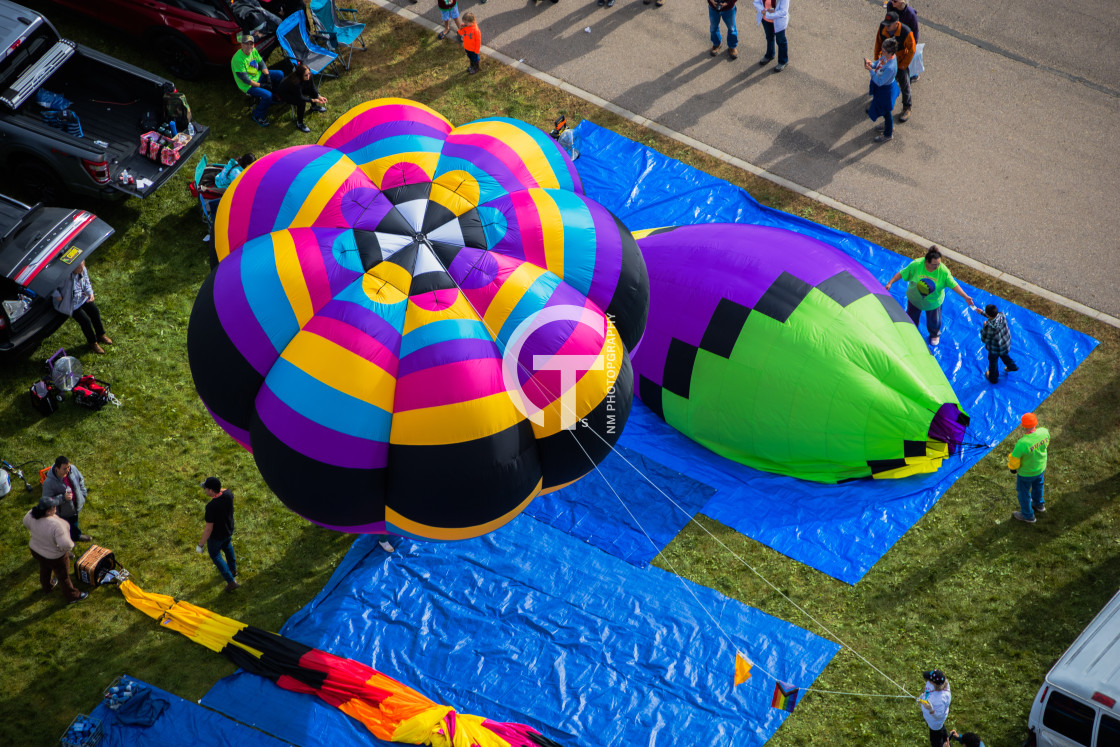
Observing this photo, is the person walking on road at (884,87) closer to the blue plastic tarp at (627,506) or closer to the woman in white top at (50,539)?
the blue plastic tarp at (627,506)

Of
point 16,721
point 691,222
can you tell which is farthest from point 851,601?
point 16,721

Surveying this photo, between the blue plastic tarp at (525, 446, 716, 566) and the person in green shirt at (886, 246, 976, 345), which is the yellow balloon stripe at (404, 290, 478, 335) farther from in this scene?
the person in green shirt at (886, 246, 976, 345)

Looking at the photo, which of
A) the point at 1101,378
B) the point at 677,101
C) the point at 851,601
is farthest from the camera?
the point at 677,101

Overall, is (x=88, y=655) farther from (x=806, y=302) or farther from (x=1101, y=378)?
(x=1101, y=378)

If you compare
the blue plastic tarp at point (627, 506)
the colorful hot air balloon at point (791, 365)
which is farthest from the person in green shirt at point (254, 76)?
the blue plastic tarp at point (627, 506)

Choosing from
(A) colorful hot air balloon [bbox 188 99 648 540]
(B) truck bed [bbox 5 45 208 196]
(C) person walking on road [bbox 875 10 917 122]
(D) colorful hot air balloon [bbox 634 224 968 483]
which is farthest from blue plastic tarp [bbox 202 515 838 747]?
(C) person walking on road [bbox 875 10 917 122]

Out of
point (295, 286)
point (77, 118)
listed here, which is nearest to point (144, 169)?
point (77, 118)
